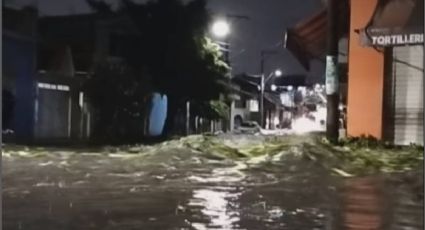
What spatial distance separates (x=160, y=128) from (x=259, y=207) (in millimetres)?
30772

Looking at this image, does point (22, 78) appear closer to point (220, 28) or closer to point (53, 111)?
point (53, 111)

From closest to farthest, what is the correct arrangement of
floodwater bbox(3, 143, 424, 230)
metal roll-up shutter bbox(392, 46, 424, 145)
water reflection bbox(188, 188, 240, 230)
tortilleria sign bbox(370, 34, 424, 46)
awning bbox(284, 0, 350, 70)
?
1. water reflection bbox(188, 188, 240, 230)
2. floodwater bbox(3, 143, 424, 230)
3. tortilleria sign bbox(370, 34, 424, 46)
4. metal roll-up shutter bbox(392, 46, 424, 145)
5. awning bbox(284, 0, 350, 70)

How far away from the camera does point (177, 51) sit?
32.5 m

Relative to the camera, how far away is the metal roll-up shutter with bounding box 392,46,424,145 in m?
15.0

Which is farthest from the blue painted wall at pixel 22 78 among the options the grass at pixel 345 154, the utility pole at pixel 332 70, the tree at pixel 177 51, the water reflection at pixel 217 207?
the water reflection at pixel 217 207

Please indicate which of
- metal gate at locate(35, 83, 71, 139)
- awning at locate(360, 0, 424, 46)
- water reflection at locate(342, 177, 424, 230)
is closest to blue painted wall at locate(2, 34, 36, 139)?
metal gate at locate(35, 83, 71, 139)

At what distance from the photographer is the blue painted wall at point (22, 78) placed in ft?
95.2

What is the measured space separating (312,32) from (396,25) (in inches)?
294

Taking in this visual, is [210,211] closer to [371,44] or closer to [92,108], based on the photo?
[371,44]

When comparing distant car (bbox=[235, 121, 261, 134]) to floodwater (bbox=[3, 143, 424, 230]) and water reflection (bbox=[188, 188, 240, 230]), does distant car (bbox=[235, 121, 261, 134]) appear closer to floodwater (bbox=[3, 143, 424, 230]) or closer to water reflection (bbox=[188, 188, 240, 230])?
floodwater (bbox=[3, 143, 424, 230])

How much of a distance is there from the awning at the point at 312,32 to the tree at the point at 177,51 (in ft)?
26.7

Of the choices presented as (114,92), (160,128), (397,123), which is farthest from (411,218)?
(160,128)

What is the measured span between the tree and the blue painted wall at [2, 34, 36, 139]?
168 inches

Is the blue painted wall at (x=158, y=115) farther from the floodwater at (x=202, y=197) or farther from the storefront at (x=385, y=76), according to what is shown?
the floodwater at (x=202, y=197)
